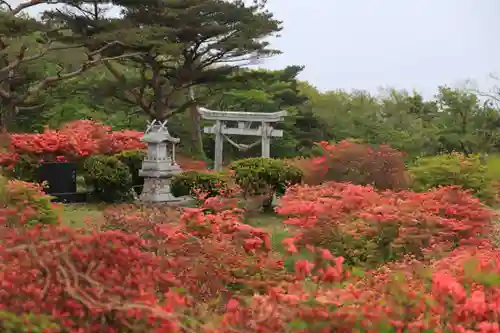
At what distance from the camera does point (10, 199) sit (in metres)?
6.94

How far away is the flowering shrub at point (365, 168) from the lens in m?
10.8

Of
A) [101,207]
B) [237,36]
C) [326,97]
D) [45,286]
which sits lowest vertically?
[101,207]

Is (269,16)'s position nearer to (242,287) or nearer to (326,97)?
(326,97)

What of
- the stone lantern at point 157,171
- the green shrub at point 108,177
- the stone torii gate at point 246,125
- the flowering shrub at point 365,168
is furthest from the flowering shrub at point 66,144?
the flowering shrub at point 365,168

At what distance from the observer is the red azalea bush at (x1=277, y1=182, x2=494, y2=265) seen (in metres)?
5.96

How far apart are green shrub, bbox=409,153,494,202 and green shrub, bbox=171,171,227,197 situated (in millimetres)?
3114

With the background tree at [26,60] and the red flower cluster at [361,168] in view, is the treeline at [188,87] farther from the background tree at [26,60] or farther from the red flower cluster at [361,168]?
the red flower cluster at [361,168]

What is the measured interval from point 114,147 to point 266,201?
14.8 feet

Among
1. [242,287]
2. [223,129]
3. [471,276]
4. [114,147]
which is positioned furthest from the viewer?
[223,129]

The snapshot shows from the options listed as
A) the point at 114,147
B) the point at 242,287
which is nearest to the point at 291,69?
the point at 114,147

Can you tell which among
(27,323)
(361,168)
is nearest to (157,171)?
(361,168)

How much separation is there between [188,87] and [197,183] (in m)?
11.1

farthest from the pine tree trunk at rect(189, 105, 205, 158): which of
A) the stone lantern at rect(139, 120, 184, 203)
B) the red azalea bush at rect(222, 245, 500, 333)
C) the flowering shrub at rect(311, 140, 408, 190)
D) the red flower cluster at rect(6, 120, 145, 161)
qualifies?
the red azalea bush at rect(222, 245, 500, 333)

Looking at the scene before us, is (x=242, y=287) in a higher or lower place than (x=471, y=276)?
lower
